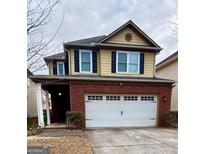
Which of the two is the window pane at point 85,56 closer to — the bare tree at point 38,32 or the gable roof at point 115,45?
the gable roof at point 115,45

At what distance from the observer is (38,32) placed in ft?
13.4

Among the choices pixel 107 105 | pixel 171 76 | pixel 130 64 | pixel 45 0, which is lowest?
pixel 107 105

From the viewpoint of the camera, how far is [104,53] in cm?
1141

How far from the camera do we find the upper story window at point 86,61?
1141 centimetres

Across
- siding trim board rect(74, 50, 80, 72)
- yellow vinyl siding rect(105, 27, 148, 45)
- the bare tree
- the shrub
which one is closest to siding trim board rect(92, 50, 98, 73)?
siding trim board rect(74, 50, 80, 72)

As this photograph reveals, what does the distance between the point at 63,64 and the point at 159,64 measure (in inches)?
340

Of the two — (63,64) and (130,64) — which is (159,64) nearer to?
(130,64)

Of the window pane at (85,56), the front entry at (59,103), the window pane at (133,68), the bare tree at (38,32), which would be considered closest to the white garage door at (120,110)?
the window pane at (133,68)

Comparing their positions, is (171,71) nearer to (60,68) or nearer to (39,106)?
(60,68)

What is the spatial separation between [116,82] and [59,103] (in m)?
5.38

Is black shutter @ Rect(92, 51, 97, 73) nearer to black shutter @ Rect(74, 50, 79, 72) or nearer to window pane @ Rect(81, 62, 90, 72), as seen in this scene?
window pane @ Rect(81, 62, 90, 72)

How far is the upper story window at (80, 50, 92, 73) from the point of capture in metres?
11.4
